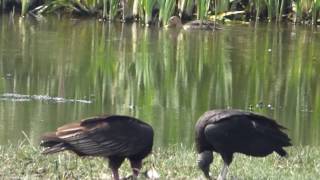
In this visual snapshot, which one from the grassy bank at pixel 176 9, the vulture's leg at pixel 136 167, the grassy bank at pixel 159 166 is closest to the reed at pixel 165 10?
the grassy bank at pixel 176 9

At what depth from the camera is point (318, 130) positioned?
380 inches

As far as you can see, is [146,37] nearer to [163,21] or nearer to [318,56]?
[163,21]

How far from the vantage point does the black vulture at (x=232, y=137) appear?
5.79m

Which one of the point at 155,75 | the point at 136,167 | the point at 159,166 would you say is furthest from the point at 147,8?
the point at 136,167

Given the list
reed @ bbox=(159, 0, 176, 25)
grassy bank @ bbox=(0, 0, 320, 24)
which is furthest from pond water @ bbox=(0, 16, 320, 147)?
grassy bank @ bbox=(0, 0, 320, 24)

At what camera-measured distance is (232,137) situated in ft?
19.1

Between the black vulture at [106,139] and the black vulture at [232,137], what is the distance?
42 cm

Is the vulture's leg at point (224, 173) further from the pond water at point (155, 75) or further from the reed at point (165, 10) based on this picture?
the reed at point (165, 10)

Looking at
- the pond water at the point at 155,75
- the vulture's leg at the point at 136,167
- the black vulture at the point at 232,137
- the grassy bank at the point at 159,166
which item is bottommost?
the pond water at the point at 155,75

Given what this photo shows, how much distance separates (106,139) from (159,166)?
1001 mm

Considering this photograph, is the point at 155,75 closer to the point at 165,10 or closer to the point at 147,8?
the point at 165,10

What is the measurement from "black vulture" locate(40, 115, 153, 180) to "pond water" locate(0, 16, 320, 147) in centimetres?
255

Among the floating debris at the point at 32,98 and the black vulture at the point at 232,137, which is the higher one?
the black vulture at the point at 232,137

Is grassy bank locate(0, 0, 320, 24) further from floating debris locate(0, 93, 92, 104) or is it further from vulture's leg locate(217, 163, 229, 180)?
vulture's leg locate(217, 163, 229, 180)
